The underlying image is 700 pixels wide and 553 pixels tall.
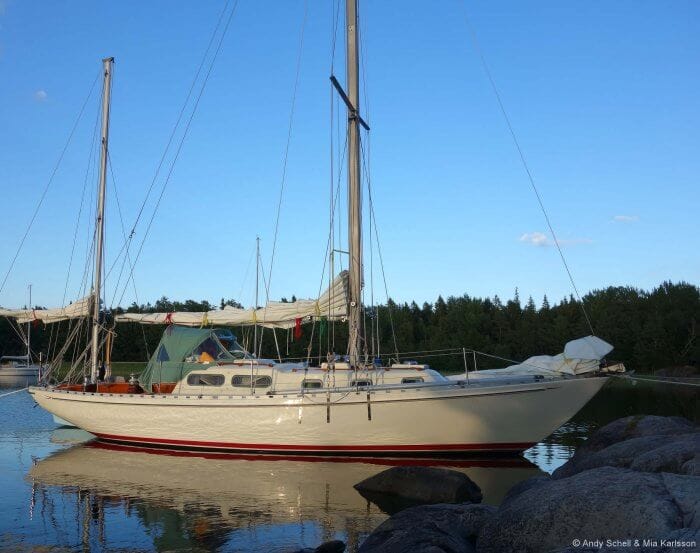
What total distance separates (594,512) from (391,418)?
12.3 m

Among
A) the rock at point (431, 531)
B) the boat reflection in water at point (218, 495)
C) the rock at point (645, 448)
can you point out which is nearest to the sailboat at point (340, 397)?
the boat reflection in water at point (218, 495)

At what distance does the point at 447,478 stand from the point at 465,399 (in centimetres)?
506

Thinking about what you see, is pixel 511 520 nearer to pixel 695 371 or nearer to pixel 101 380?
pixel 101 380

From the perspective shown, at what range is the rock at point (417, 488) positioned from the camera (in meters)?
14.3

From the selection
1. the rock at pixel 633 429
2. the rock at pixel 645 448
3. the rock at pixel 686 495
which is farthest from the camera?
the rock at pixel 633 429

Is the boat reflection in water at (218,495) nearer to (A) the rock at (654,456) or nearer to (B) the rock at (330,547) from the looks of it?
(B) the rock at (330,547)

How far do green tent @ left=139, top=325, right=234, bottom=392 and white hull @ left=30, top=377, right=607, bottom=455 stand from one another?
1.96 m

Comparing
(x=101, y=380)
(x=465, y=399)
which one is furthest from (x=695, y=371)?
(x=101, y=380)

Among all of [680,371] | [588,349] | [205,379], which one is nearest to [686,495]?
[588,349]

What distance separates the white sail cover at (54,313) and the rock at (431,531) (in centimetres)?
2006

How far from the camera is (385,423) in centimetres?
1986

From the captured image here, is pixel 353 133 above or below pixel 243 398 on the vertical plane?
above

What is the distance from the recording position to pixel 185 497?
51.2 feet

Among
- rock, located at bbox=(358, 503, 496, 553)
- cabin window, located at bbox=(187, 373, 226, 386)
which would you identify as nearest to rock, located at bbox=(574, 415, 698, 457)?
rock, located at bbox=(358, 503, 496, 553)
